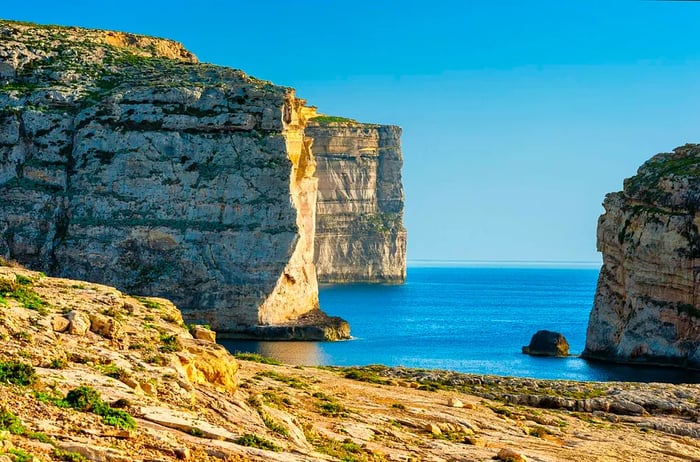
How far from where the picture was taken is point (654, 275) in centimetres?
7581

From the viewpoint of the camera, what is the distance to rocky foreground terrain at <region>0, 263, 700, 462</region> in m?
20.8

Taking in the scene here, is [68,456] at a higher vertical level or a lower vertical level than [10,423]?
lower

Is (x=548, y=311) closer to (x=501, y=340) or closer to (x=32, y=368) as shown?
(x=501, y=340)

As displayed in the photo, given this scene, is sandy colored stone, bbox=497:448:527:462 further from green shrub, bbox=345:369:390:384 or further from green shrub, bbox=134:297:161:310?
green shrub, bbox=345:369:390:384

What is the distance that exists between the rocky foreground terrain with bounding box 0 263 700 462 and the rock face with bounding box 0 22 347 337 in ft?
152

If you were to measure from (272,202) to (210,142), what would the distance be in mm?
7750

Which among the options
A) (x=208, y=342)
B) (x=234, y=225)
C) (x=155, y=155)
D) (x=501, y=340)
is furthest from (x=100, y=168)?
(x=208, y=342)

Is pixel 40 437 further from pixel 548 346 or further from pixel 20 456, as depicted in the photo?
pixel 548 346

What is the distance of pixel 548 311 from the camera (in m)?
150

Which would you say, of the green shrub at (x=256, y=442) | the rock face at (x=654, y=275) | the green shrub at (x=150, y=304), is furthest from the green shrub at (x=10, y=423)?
the rock face at (x=654, y=275)

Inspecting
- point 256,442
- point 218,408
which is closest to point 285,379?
point 218,408

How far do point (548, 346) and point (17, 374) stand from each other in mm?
65726

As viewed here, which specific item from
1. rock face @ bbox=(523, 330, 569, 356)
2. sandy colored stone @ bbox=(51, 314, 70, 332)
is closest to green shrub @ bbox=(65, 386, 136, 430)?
sandy colored stone @ bbox=(51, 314, 70, 332)

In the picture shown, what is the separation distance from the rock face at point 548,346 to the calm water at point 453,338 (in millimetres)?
1305
